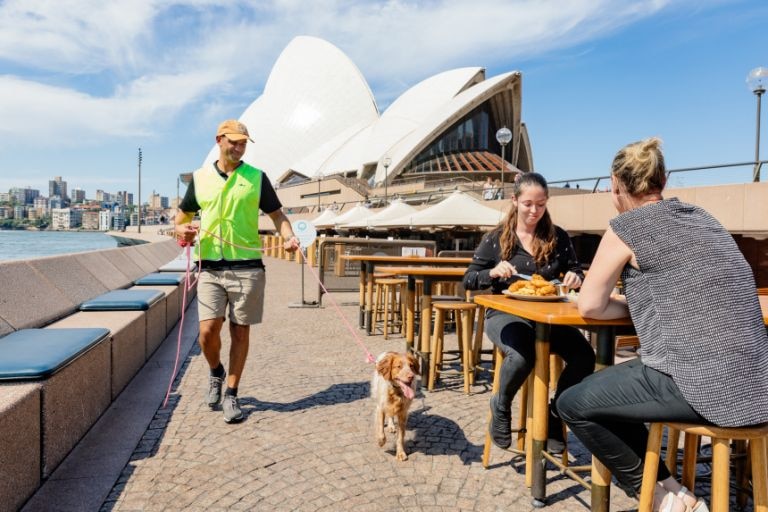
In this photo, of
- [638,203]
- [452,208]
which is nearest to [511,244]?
[638,203]

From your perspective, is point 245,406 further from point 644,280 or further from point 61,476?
point 644,280

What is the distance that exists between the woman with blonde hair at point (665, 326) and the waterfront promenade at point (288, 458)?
0.78 meters

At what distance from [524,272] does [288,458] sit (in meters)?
1.88

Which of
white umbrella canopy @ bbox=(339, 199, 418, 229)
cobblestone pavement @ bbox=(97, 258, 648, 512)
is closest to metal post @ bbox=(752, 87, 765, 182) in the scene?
cobblestone pavement @ bbox=(97, 258, 648, 512)

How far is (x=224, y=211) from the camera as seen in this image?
3.94 meters

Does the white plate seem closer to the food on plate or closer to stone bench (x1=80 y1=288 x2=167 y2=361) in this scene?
the food on plate

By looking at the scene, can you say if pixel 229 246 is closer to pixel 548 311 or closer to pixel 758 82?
pixel 548 311

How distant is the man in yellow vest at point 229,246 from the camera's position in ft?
12.8

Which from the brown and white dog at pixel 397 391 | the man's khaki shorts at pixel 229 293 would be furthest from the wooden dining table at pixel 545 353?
the man's khaki shorts at pixel 229 293

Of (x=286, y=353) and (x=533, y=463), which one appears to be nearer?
(x=533, y=463)

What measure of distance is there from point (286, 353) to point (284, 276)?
447 inches

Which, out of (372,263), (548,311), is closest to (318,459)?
(548,311)

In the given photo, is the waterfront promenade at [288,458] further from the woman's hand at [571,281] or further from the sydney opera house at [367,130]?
the sydney opera house at [367,130]

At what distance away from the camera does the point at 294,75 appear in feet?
228
